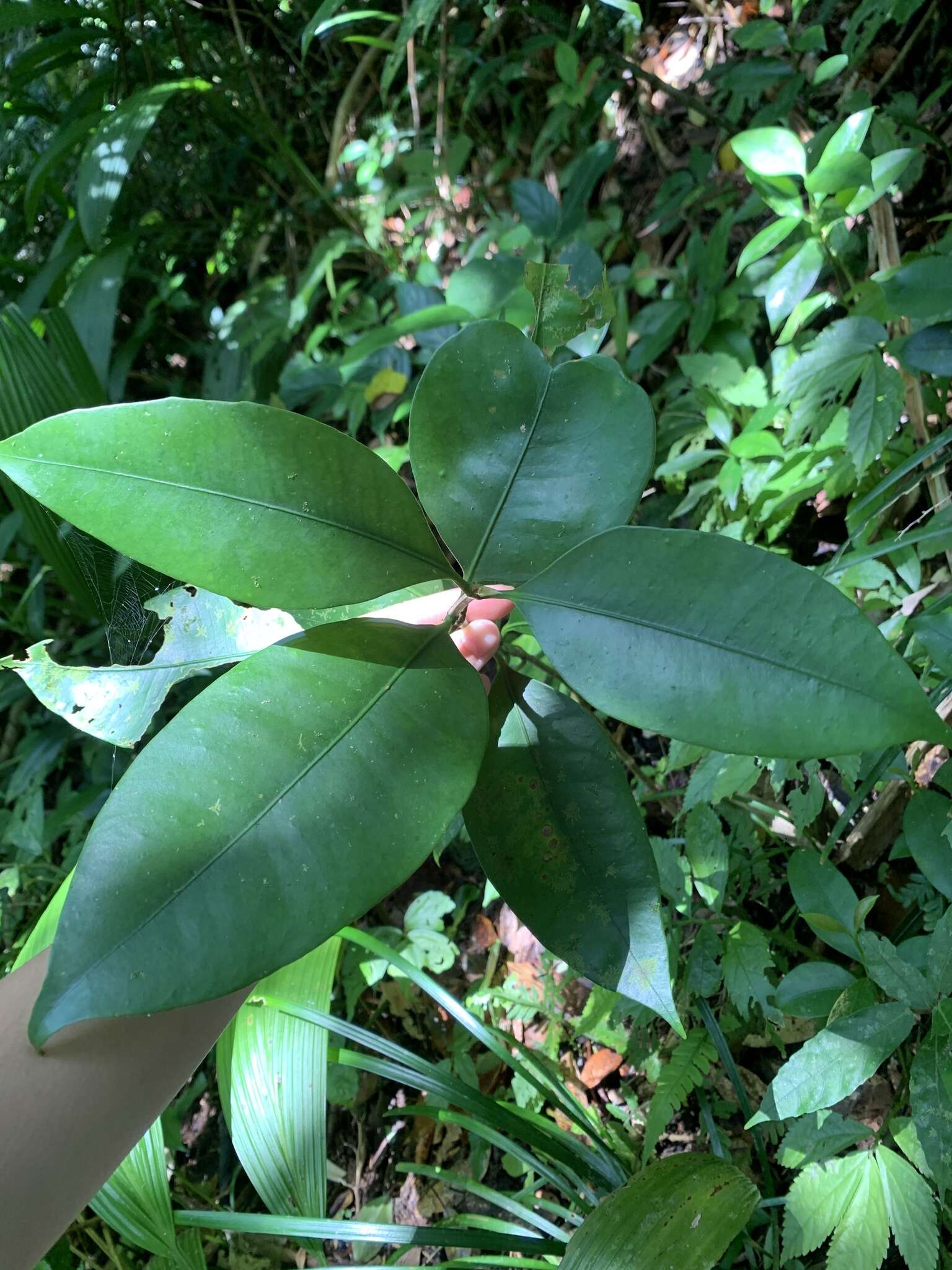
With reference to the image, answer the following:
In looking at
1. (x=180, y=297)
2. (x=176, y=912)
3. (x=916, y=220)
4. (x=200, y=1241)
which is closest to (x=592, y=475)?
(x=176, y=912)

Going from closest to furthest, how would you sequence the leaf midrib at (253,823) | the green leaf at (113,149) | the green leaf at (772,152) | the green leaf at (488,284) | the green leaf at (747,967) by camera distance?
the leaf midrib at (253,823) < the green leaf at (747,967) < the green leaf at (772,152) < the green leaf at (488,284) < the green leaf at (113,149)

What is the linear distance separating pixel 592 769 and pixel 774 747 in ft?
0.66

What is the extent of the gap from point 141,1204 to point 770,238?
57.6 inches

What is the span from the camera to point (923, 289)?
845 mm

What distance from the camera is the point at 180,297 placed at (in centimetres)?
239

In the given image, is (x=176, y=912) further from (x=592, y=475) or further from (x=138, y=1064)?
(x=592, y=475)

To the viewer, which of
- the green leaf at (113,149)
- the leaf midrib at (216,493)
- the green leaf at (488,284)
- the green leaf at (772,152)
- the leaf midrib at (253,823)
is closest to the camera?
the leaf midrib at (253,823)

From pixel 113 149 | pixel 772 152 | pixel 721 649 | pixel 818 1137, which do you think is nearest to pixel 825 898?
pixel 818 1137

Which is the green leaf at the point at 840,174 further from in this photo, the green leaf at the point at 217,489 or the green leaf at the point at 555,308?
the green leaf at the point at 217,489

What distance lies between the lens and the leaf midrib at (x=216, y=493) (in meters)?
0.51

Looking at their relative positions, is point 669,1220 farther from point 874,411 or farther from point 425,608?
point 874,411

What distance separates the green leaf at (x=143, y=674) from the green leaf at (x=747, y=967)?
586 mm

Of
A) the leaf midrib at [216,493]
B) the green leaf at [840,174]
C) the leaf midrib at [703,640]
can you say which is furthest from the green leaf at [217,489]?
the green leaf at [840,174]

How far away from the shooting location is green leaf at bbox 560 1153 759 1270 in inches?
29.5
